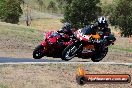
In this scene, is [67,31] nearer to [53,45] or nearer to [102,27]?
[53,45]

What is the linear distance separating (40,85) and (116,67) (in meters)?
10.3

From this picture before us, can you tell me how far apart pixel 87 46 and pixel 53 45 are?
3.10 ft

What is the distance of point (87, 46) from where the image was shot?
8.93 metres

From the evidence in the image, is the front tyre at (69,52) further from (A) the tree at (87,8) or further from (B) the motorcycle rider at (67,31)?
(A) the tree at (87,8)

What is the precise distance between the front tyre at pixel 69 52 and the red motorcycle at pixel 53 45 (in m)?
0.26

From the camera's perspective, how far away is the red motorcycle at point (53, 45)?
9.13 metres

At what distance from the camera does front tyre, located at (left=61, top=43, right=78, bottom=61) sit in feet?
28.7

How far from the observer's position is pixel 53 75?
42.8 meters

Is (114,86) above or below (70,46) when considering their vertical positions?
below

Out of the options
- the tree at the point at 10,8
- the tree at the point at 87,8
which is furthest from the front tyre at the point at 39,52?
the tree at the point at 10,8

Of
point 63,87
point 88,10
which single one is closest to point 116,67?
point 63,87

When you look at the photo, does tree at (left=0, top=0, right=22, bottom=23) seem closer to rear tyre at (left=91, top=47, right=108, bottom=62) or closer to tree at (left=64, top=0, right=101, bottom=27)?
tree at (left=64, top=0, right=101, bottom=27)

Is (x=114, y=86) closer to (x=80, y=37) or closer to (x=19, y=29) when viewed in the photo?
(x=19, y=29)

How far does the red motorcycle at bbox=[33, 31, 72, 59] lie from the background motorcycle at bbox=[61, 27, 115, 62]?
0.33 m
